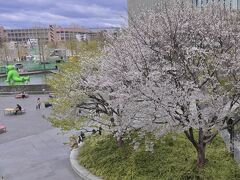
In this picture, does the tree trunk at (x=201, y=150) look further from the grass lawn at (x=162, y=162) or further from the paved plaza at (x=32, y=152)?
the paved plaza at (x=32, y=152)

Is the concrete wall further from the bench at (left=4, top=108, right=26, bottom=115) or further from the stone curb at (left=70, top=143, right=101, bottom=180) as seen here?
the stone curb at (left=70, top=143, right=101, bottom=180)

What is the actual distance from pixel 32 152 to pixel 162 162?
7.62 m

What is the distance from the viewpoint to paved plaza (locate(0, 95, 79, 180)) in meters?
13.2

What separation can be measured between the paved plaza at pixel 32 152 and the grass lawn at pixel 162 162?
1367mm

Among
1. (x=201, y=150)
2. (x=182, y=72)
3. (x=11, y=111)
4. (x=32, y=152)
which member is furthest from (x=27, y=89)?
(x=182, y=72)

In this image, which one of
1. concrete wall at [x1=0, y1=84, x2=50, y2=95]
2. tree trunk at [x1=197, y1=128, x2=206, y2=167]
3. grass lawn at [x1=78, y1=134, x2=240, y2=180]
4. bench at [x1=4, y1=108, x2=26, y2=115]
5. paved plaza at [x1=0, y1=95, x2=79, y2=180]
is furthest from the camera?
concrete wall at [x1=0, y1=84, x2=50, y2=95]

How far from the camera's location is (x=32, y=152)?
16.2 meters

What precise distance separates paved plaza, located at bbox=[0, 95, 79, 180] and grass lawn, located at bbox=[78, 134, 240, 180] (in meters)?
1.37

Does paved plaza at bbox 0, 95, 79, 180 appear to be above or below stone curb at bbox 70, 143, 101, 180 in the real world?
below

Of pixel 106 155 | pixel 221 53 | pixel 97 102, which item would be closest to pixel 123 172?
pixel 106 155

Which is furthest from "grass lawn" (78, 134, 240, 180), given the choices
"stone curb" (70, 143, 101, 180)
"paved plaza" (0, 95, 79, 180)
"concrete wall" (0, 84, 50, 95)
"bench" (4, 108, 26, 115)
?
"concrete wall" (0, 84, 50, 95)

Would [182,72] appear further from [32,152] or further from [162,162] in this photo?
[32,152]

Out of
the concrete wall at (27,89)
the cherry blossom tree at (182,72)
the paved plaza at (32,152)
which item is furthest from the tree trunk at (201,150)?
the concrete wall at (27,89)

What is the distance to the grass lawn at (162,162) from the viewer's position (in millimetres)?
10258
